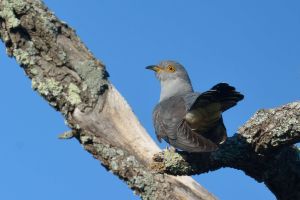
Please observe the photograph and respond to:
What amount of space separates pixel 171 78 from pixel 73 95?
2.99 metres

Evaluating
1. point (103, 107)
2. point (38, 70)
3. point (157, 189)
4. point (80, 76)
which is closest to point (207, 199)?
point (157, 189)

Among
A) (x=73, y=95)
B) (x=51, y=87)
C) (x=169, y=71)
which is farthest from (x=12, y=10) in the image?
(x=169, y=71)

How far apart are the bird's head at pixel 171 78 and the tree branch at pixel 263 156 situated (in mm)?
2401

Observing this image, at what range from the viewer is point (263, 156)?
5066 mm

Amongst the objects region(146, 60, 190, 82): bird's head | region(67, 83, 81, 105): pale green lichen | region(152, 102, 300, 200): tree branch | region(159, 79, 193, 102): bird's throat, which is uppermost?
region(146, 60, 190, 82): bird's head

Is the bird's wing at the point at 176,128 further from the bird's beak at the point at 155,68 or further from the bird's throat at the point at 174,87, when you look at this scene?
the bird's beak at the point at 155,68

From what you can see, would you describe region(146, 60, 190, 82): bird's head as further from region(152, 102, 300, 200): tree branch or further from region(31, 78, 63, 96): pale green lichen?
region(31, 78, 63, 96): pale green lichen

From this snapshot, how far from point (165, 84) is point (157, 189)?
10.7 ft

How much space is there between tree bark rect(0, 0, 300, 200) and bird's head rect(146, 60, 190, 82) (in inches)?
103

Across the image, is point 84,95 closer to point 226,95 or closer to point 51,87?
point 51,87

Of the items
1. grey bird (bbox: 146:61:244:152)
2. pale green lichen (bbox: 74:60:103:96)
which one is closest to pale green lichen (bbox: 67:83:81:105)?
pale green lichen (bbox: 74:60:103:96)

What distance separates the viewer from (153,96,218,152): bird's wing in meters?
5.12

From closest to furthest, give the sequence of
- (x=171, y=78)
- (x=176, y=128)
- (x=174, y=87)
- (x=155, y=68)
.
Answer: (x=176, y=128) → (x=174, y=87) → (x=171, y=78) → (x=155, y=68)

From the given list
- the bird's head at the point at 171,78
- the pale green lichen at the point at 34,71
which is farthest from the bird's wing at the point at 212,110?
the bird's head at the point at 171,78
